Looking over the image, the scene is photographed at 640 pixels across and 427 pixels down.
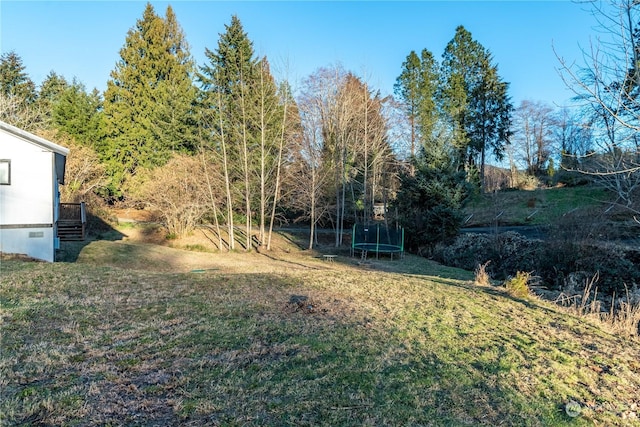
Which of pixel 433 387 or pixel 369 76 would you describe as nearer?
pixel 433 387

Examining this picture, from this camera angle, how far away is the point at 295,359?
10.6 feet

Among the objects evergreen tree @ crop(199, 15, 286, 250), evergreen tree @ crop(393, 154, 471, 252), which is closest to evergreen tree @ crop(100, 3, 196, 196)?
evergreen tree @ crop(199, 15, 286, 250)

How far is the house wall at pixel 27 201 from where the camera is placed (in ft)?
32.4

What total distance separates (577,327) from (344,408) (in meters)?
3.99

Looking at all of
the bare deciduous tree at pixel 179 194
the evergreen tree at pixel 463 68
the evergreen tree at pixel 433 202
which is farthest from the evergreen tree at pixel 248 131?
the evergreen tree at pixel 463 68

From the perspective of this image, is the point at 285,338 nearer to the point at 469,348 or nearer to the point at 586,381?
the point at 469,348

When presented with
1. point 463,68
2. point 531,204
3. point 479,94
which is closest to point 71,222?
point 531,204

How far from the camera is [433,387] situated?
2895mm

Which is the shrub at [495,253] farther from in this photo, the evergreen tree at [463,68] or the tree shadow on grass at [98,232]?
the evergreen tree at [463,68]

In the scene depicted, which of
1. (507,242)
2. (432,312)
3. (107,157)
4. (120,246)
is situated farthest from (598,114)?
(107,157)

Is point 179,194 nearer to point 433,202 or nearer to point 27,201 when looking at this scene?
point 27,201

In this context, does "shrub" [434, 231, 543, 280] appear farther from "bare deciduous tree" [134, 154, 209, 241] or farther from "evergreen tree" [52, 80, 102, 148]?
"evergreen tree" [52, 80, 102, 148]

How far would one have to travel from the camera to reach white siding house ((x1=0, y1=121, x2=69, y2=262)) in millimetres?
9875

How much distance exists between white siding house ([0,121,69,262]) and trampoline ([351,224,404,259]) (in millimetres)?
10666
